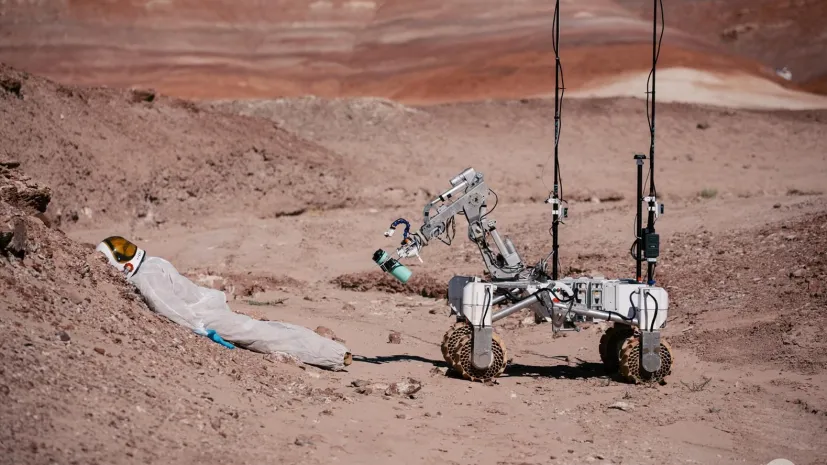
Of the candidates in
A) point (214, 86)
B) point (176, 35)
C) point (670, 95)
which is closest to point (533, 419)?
point (670, 95)

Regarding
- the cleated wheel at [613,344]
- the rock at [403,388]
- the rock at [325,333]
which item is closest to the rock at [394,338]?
the rock at [325,333]

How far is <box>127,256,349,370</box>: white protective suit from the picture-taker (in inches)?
398

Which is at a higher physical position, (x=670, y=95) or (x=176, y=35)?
(x=176, y=35)

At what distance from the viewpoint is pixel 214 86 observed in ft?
127

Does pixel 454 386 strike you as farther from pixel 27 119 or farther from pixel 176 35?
pixel 176 35

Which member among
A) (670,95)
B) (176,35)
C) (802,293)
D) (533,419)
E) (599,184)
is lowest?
(533,419)

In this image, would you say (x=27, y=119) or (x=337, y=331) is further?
(x=27, y=119)

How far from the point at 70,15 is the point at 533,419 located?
3680 cm

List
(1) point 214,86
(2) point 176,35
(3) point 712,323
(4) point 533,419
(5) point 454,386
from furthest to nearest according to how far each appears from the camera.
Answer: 1. (2) point 176,35
2. (1) point 214,86
3. (3) point 712,323
4. (5) point 454,386
5. (4) point 533,419

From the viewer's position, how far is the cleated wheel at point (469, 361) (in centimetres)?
1027

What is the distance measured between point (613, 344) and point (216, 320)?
3.76 m

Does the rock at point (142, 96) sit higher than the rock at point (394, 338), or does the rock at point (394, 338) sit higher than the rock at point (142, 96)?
the rock at point (142, 96)

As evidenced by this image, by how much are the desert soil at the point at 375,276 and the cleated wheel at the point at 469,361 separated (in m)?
0.14

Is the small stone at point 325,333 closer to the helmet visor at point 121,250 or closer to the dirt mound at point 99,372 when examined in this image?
the dirt mound at point 99,372
